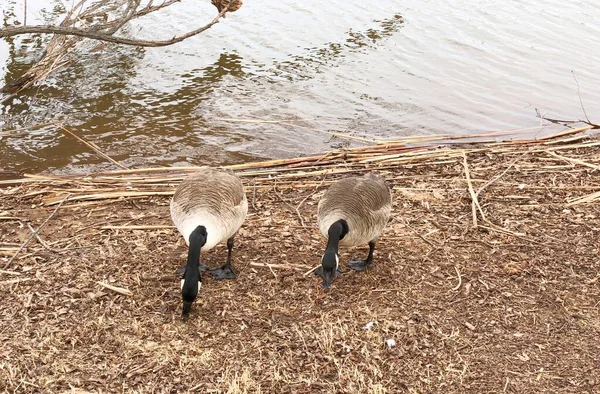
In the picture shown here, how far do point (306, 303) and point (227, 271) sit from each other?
0.78 m

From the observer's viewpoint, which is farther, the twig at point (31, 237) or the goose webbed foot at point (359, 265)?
the goose webbed foot at point (359, 265)

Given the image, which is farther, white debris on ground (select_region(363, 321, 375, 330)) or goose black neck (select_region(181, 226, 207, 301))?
white debris on ground (select_region(363, 321, 375, 330))

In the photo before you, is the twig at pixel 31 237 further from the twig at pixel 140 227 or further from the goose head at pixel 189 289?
the goose head at pixel 189 289

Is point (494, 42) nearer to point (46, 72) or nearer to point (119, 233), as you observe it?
point (46, 72)

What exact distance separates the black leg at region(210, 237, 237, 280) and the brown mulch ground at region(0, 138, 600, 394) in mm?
97

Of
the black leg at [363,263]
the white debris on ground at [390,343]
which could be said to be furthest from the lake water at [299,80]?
the white debris on ground at [390,343]

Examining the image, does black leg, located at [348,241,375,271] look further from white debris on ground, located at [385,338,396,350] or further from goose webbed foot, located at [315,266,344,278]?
white debris on ground, located at [385,338,396,350]

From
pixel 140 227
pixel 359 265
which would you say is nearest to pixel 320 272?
pixel 359 265

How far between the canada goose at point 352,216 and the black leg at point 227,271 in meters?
0.74

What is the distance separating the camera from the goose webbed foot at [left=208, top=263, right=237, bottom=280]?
520cm

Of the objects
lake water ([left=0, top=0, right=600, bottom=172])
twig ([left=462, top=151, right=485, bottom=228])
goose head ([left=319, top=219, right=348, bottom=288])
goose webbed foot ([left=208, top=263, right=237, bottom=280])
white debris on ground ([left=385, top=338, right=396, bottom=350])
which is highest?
goose head ([left=319, top=219, right=348, bottom=288])

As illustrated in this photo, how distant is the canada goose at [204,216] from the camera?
4375 mm

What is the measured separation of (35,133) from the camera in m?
9.18

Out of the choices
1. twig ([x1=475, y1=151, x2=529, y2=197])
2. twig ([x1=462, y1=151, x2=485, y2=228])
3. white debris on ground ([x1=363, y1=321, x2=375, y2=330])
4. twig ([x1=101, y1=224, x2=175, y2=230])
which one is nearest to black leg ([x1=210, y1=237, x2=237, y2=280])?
twig ([x1=101, y1=224, x2=175, y2=230])
